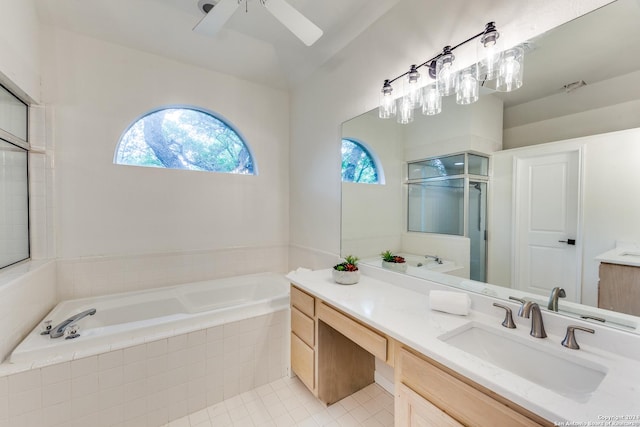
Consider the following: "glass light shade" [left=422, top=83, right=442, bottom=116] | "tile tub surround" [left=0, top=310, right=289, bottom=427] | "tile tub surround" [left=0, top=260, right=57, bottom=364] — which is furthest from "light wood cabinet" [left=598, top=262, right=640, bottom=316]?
"tile tub surround" [left=0, top=260, right=57, bottom=364]

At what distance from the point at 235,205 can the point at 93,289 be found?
1.40 metres

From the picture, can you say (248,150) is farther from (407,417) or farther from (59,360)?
(407,417)

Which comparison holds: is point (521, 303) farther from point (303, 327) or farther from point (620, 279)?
point (303, 327)

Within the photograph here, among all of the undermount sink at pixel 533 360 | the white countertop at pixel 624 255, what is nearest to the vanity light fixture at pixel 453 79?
the white countertop at pixel 624 255

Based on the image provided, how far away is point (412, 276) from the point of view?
67.5 inches

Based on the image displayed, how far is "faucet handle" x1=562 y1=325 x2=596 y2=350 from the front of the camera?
0.98 m

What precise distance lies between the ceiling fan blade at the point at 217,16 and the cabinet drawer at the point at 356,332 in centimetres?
189

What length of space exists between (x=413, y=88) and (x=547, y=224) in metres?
1.09

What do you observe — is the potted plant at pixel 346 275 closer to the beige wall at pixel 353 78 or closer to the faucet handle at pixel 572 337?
the beige wall at pixel 353 78

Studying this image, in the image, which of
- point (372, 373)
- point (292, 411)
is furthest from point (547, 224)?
point (292, 411)

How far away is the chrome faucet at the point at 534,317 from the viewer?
3.47ft

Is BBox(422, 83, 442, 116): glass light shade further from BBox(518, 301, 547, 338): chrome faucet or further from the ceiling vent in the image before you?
the ceiling vent

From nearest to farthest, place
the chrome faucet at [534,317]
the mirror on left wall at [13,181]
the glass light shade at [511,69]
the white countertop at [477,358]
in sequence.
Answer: the white countertop at [477,358] → the chrome faucet at [534,317] → the glass light shade at [511,69] → the mirror on left wall at [13,181]

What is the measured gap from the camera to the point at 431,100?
1609 mm
